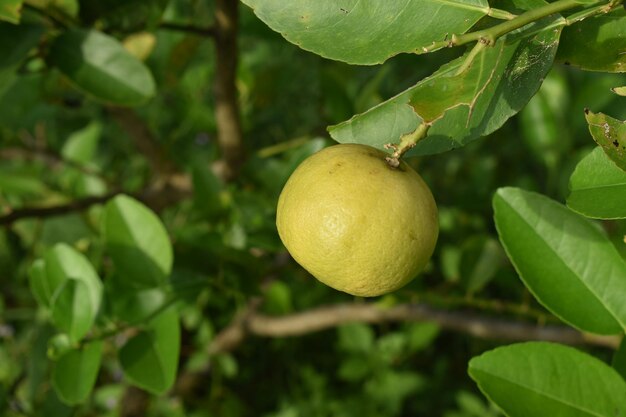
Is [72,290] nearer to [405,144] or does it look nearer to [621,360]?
[405,144]

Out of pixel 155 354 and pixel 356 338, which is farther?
pixel 356 338

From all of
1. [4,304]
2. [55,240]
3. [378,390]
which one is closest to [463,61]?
Answer: [55,240]

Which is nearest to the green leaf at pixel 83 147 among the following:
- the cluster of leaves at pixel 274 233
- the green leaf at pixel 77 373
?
the cluster of leaves at pixel 274 233

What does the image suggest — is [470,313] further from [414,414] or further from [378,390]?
[414,414]

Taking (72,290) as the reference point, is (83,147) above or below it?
below

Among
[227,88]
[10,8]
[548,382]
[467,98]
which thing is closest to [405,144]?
[467,98]
